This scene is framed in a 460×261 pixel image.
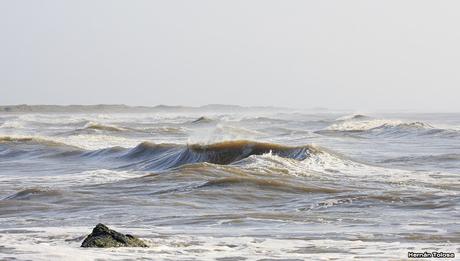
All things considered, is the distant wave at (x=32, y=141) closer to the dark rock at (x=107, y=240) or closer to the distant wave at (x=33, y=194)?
the distant wave at (x=33, y=194)

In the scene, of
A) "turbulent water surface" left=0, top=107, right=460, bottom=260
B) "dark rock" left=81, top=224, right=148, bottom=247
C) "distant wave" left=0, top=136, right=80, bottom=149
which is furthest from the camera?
"distant wave" left=0, top=136, right=80, bottom=149

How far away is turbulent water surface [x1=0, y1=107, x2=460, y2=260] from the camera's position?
8.43 metres

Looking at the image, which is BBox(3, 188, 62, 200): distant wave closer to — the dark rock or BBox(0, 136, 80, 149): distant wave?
the dark rock

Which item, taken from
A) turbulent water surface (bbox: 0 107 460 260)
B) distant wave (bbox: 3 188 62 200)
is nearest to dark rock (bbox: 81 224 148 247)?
turbulent water surface (bbox: 0 107 460 260)

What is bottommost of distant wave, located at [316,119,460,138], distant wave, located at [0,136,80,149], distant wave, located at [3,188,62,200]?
distant wave, located at [3,188,62,200]

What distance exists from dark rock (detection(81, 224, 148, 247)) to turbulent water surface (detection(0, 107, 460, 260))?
0.53 ft

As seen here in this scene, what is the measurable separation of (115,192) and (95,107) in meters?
121

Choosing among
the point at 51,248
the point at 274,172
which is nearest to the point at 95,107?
the point at 274,172

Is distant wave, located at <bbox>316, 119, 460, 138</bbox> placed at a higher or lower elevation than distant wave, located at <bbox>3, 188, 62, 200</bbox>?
higher

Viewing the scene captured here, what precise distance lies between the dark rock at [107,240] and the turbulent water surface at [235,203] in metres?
0.16

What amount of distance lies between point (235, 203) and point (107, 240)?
5.00m

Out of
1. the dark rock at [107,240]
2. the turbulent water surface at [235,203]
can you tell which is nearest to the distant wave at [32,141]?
the turbulent water surface at [235,203]

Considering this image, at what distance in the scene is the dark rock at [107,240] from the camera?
8.06 meters

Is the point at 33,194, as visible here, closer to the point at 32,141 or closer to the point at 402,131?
the point at 32,141
